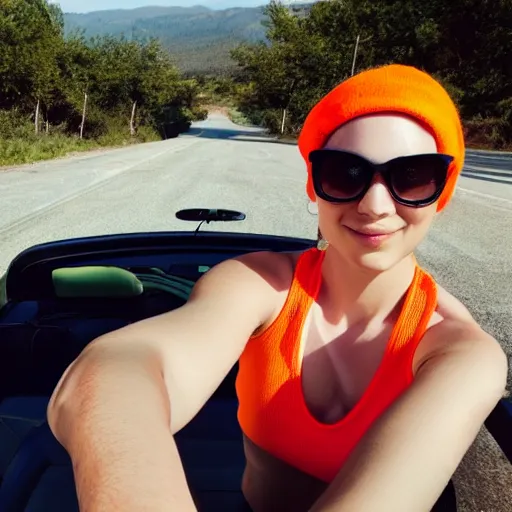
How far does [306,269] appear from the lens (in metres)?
1.33

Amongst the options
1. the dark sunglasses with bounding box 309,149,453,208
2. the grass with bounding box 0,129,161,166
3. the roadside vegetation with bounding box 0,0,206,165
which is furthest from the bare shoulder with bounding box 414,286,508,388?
the roadside vegetation with bounding box 0,0,206,165

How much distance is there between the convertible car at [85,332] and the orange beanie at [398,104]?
2.38ft

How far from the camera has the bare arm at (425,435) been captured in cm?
87

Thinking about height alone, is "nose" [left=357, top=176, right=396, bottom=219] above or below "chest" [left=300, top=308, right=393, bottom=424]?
above

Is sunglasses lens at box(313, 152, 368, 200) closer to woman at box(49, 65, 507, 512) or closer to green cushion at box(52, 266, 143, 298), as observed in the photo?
woman at box(49, 65, 507, 512)

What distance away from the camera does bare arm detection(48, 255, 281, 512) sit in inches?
28.3

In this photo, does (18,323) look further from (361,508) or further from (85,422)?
(361,508)

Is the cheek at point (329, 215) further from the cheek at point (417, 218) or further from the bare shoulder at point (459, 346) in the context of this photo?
the bare shoulder at point (459, 346)

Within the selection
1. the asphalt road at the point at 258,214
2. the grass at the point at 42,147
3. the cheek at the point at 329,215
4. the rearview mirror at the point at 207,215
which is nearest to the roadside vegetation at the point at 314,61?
the grass at the point at 42,147

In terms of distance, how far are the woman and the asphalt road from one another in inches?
16.9

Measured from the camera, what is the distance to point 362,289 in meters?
1.26

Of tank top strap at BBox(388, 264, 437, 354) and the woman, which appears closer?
the woman

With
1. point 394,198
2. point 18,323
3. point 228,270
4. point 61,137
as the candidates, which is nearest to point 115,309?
point 18,323

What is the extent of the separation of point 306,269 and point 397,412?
45 centimetres
